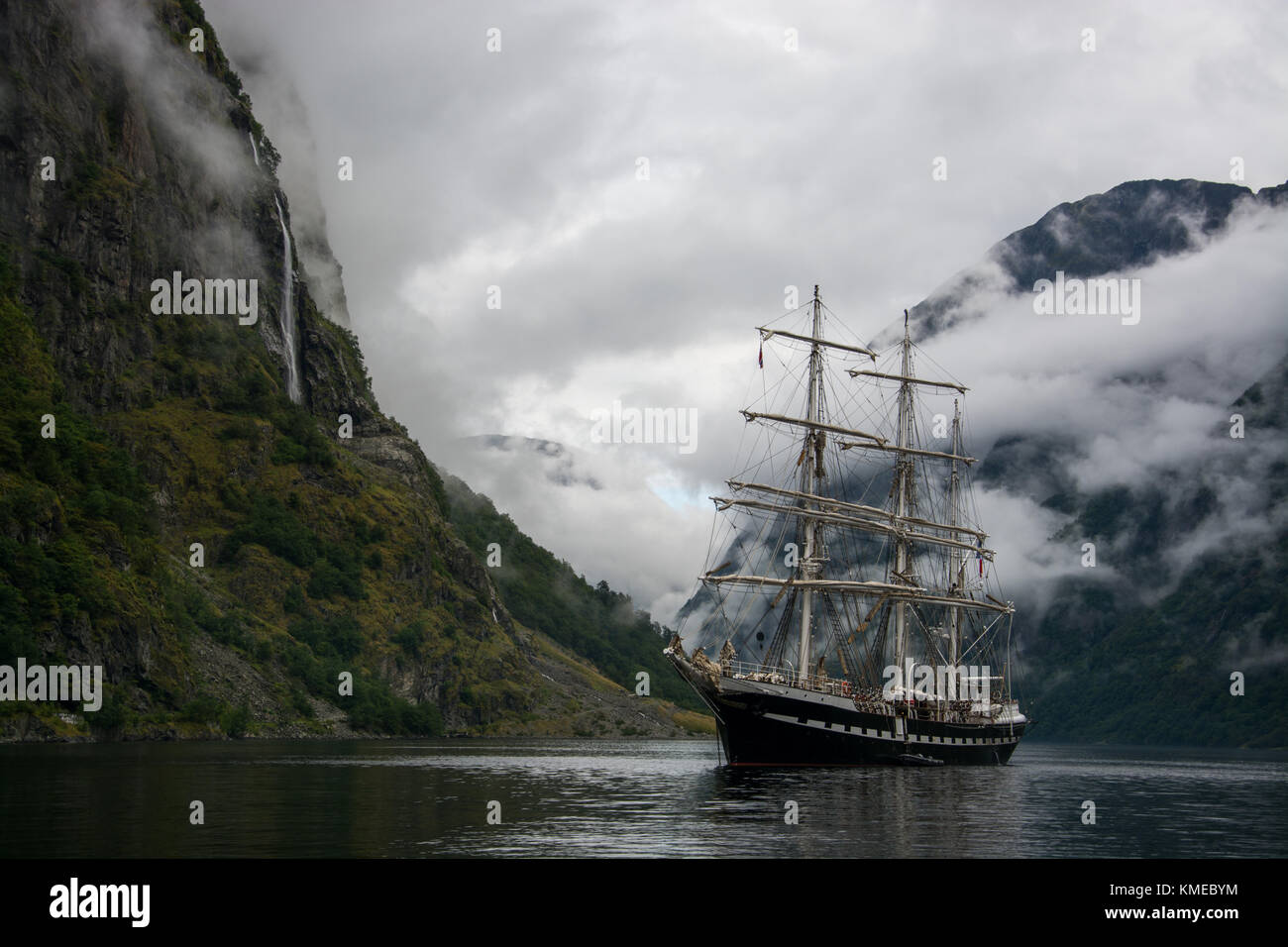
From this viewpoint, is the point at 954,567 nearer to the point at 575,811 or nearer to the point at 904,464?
the point at 904,464

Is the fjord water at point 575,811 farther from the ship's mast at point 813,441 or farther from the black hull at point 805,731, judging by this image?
the ship's mast at point 813,441

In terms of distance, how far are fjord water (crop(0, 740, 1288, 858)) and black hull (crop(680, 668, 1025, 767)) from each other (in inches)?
172

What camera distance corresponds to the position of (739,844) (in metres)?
52.8

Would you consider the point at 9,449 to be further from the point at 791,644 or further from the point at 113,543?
the point at 791,644

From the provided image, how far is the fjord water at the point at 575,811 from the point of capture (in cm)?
4969

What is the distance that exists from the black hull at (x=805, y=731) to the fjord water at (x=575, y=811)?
4367 mm

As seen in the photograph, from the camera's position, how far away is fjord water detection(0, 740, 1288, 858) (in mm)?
49688

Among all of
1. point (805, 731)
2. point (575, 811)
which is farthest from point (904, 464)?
point (575, 811)

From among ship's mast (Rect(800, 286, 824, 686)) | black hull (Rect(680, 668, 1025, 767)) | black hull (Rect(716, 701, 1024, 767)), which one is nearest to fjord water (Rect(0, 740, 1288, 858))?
black hull (Rect(716, 701, 1024, 767))

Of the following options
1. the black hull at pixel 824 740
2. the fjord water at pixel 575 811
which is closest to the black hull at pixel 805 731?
the black hull at pixel 824 740

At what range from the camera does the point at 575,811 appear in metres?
68.6

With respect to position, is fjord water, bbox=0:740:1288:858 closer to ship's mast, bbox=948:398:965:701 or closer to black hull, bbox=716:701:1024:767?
black hull, bbox=716:701:1024:767
